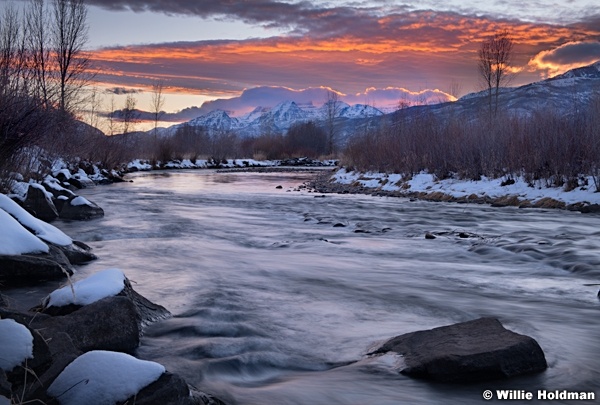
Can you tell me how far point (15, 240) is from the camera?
6371mm

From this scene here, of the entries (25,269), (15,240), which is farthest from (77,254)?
(25,269)

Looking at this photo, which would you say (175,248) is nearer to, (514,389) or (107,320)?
(107,320)

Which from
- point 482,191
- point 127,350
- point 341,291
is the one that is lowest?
point 341,291

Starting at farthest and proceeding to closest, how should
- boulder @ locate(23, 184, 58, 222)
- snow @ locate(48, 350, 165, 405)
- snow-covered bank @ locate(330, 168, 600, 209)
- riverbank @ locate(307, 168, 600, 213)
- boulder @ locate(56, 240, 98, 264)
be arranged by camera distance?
snow-covered bank @ locate(330, 168, 600, 209) → riverbank @ locate(307, 168, 600, 213) → boulder @ locate(23, 184, 58, 222) → boulder @ locate(56, 240, 98, 264) → snow @ locate(48, 350, 165, 405)

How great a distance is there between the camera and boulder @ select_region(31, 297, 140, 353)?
3.84 meters

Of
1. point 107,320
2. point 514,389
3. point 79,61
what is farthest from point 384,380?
point 79,61

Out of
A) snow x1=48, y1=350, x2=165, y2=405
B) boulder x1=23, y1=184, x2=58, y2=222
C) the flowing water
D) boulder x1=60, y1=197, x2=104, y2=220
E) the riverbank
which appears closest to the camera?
snow x1=48, y1=350, x2=165, y2=405

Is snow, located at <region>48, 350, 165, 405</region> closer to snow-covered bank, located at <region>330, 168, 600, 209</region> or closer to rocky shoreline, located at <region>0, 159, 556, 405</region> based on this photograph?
rocky shoreline, located at <region>0, 159, 556, 405</region>

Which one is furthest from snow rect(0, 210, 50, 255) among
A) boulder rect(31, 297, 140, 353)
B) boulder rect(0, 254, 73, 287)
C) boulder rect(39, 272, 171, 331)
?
boulder rect(31, 297, 140, 353)

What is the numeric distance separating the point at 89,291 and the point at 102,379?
6.28 feet

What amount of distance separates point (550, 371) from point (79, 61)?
32788 millimetres

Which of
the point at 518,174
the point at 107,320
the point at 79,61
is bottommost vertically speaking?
the point at 107,320

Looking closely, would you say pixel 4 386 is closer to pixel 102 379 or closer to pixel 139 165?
pixel 102 379

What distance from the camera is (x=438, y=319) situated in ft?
19.3
